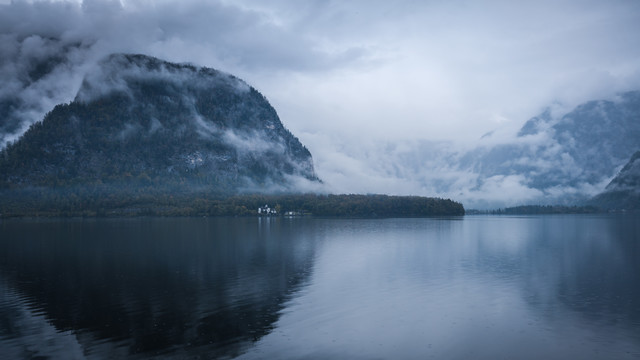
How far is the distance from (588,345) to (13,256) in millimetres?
82399

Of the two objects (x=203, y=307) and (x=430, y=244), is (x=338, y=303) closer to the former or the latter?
(x=203, y=307)

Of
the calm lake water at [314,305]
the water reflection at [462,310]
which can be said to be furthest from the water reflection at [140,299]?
the water reflection at [462,310]

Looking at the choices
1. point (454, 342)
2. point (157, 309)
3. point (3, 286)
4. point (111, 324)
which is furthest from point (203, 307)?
point (3, 286)

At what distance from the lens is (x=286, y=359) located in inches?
1191

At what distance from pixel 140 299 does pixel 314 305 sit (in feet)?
56.0

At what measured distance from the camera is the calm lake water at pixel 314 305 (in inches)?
1289

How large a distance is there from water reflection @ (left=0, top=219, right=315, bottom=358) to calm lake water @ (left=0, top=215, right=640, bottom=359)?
0.54 ft

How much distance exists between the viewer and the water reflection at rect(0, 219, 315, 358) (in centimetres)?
3275

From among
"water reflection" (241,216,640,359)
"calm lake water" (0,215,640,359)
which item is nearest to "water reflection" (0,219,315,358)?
"calm lake water" (0,215,640,359)

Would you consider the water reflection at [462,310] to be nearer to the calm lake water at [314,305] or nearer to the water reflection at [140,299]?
the calm lake water at [314,305]

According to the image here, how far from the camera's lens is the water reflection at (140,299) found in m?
Result: 32.8

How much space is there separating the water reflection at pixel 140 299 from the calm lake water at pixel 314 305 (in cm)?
17

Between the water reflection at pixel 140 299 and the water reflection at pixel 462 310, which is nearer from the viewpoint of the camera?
the water reflection at pixel 140 299

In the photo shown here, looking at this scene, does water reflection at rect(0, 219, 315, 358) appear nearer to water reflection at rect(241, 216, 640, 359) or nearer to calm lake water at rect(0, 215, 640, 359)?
calm lake water at rect(0, 215, 640, 359)
